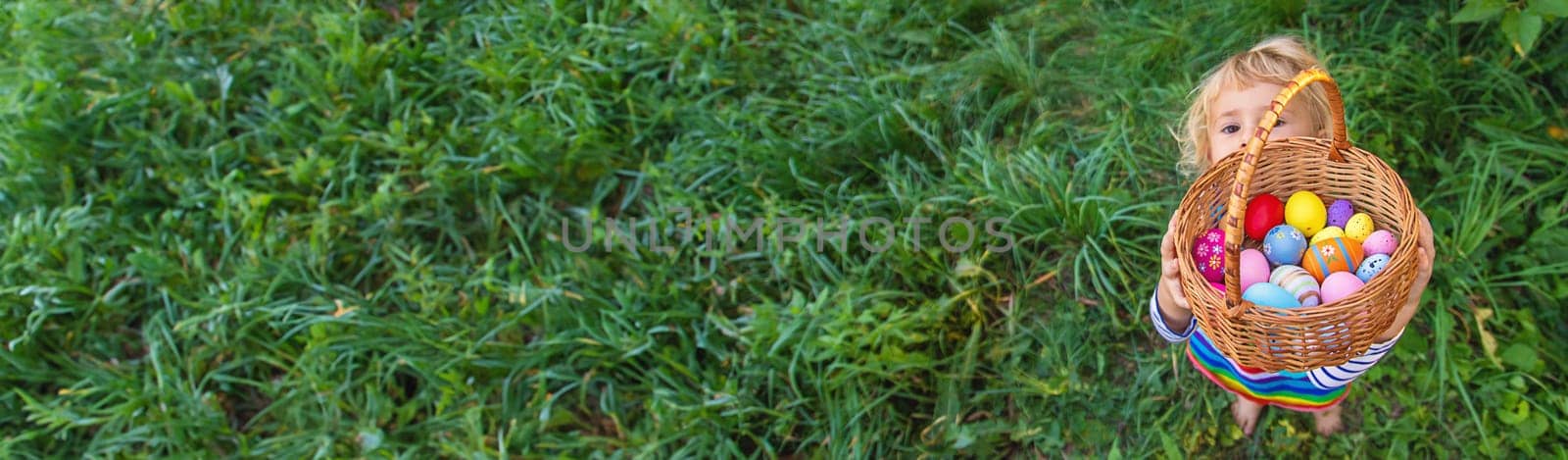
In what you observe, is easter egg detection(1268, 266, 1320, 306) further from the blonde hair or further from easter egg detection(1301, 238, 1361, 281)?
the blonde hair

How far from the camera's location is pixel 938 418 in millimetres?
2332

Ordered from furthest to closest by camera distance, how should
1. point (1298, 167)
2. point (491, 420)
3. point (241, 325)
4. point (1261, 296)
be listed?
point (241, 325) → point (491, 420) → point (1298, 167) → point (1261, 296)

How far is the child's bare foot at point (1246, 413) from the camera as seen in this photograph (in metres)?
2.17

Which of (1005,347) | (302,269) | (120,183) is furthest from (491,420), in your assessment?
(120,183)

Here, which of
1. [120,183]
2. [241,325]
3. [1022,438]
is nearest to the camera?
[1022,438]

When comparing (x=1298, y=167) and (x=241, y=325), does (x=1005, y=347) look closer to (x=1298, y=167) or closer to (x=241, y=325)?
(x=1298, y=167)

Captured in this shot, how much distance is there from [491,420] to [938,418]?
44.5 inches

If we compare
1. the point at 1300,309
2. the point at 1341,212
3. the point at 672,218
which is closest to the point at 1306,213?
the point at 1341,212

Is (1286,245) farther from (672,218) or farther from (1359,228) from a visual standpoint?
(672,218)

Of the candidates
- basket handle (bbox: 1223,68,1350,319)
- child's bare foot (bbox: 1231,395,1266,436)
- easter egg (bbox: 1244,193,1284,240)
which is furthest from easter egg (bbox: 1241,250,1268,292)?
child's bare foot (bbox: 1231,395,1266,436)

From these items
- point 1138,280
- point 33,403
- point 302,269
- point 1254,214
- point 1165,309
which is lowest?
point 33,403

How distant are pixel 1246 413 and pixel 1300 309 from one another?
36.2 inches

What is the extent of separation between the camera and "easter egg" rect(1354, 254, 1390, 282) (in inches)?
59.1

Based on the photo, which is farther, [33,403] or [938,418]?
[33,403]
